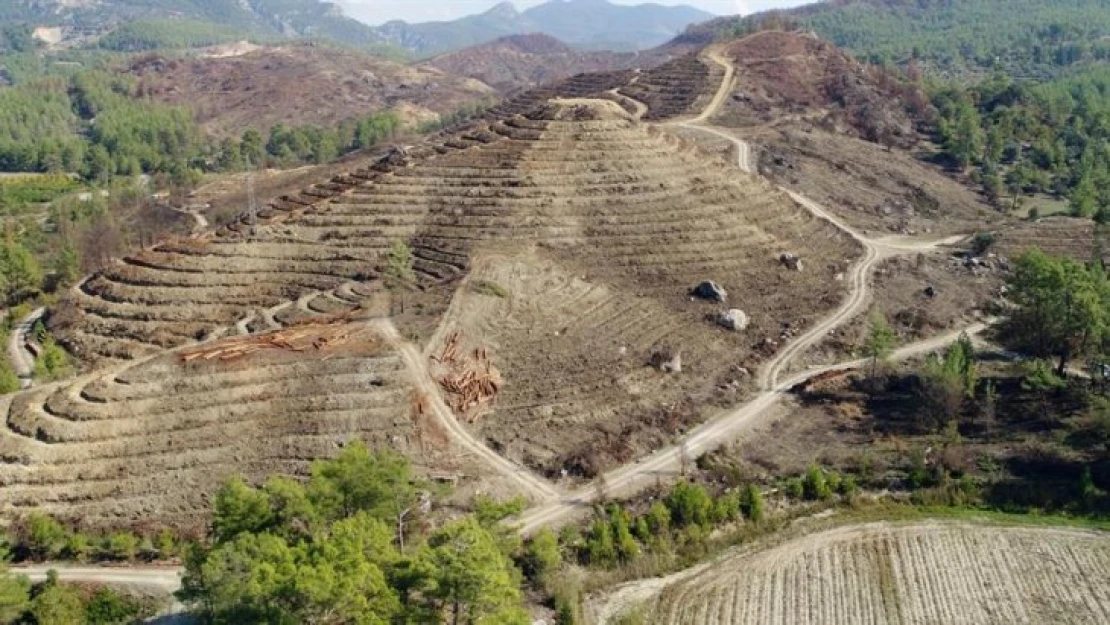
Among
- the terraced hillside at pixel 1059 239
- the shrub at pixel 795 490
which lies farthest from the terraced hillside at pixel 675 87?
the shrub at pixel 795 490

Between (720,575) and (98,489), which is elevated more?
(98,489)

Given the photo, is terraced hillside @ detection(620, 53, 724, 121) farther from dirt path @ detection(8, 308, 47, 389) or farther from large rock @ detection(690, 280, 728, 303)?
dirt path @ detection(8, 308, 47, 389)

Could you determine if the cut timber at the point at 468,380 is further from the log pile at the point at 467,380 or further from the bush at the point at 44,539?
the bush at the point at 44,539

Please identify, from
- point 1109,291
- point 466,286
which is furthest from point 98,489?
point 1109,291

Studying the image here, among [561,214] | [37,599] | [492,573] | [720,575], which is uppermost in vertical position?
[561,214]

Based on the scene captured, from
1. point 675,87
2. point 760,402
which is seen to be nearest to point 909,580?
point 760,402

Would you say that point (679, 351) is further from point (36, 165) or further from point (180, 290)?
point (36, 165)
